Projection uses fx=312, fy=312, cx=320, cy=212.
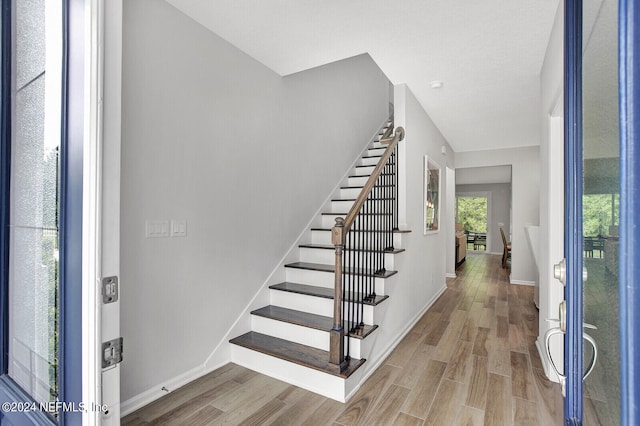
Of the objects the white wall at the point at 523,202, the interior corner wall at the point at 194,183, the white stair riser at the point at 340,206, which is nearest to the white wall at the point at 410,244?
the white stair riser at the point at 340,206

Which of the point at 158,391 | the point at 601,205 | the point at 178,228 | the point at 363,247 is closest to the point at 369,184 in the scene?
the point at 363,247

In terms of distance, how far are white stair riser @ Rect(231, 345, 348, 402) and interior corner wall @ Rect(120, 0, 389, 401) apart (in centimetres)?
28

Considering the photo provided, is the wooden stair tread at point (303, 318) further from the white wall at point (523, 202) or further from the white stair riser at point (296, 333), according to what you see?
the white wall at point (523, 202)

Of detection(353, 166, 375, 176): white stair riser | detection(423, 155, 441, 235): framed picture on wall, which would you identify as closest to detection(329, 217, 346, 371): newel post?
detection(423, 155, 441, 235): framed picture on wall

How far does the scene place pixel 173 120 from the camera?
7.14 feet

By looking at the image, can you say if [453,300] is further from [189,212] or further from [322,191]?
[189,212]

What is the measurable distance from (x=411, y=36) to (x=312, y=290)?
2.31m

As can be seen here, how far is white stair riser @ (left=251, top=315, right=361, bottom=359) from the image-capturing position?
2.34m

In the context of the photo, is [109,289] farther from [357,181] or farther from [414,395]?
[357,181]

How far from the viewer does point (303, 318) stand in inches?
105

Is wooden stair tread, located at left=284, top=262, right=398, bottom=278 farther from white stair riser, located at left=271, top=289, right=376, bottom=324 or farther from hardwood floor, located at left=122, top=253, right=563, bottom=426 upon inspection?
hardwood floor, located at left=122, top=253, right=563, bottom=426

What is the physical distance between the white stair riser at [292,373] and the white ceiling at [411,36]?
2493 mm

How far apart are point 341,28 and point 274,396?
2678 mm

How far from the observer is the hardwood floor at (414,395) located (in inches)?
75.6
